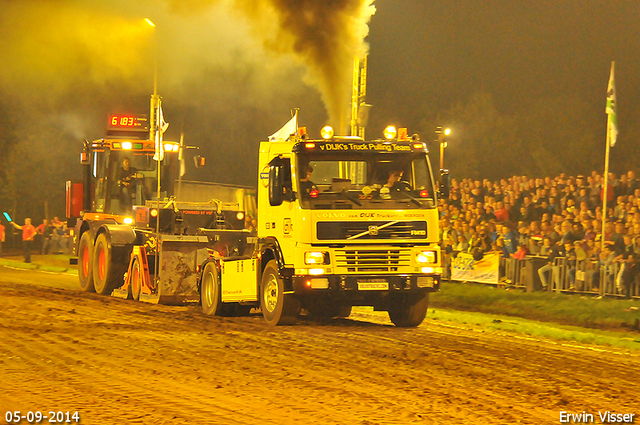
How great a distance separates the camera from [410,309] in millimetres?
14750

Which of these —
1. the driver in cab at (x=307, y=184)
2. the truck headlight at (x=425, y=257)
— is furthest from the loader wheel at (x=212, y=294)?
the truck headlight at (x=425, y=257)

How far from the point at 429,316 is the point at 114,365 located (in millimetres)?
8176

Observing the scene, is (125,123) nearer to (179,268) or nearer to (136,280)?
(136,280)

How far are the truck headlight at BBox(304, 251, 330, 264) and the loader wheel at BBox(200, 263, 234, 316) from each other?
10.3 ft

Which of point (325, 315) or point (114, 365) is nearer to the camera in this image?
point (114, 365)

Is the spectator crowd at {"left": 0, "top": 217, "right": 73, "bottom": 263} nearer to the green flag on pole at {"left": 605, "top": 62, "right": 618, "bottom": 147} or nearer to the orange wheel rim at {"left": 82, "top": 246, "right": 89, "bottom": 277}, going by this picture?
the orange wheel rim at {"left": 82, "top": 246, "right": 89, "bottom": 277}

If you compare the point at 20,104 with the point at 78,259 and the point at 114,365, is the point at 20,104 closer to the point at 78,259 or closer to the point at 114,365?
the point at 78,259

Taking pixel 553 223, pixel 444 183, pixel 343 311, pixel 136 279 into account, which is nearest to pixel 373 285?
pixel 444 183

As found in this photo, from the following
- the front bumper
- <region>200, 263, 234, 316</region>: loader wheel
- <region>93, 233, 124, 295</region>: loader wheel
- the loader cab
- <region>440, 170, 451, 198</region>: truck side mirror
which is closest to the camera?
the front bumper

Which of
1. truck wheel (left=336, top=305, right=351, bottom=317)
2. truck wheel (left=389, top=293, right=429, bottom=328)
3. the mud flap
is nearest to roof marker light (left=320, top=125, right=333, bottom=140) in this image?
truck wheel (left=389, top=293, right=429, bottom=328)

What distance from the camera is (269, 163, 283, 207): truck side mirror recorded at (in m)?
13.8

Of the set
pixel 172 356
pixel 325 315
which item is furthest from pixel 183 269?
pixel 172 356

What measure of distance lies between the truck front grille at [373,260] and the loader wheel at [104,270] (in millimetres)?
8075

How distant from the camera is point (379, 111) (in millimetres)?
49188
